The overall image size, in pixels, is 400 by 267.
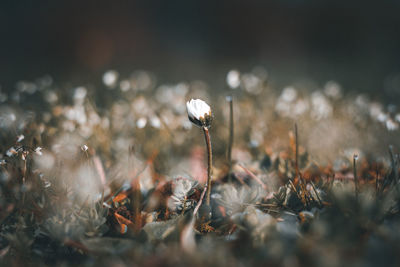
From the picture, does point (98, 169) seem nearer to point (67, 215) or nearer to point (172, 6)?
point (67, 215)

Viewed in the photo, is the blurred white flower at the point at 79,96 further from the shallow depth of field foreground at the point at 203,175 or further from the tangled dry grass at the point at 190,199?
the tangled dry grass at the point at 190,199

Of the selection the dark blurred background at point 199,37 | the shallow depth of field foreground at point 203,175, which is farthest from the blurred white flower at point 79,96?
the dark blurred background at point 199,37

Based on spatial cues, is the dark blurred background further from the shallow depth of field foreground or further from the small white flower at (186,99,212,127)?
the small white flower at (186,99,212,127)

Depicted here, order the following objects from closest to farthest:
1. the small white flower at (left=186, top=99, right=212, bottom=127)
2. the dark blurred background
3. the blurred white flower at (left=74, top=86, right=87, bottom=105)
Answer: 1. the small white flower at (left=186, top=99, right=212, bottom=127)
2. the blurred white flower at (left=74, top=86, right=87, bottom=105)
3. the dark blurred background

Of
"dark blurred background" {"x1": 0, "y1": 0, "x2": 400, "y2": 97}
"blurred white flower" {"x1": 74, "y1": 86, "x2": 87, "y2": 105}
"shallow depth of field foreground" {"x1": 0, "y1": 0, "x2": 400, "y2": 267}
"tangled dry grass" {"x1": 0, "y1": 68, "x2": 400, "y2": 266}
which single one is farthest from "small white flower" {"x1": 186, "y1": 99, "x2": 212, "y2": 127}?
"dark blurred background" {"x1": 0, "y1": 0, "x2": 400, "y2": 97}

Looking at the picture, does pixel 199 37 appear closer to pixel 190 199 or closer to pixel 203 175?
pixel 203 175

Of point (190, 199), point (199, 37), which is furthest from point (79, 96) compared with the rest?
point (199, 37)
